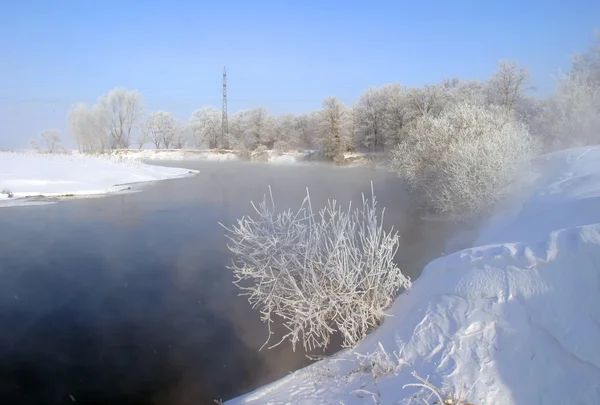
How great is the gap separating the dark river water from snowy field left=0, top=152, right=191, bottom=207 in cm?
406

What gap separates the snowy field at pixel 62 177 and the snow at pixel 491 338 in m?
20.0

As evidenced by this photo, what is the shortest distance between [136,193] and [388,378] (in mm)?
23215

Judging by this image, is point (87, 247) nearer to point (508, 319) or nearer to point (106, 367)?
point (106, 367)

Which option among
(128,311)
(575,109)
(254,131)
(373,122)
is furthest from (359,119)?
(128,311)

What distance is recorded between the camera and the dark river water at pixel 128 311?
6895 mm

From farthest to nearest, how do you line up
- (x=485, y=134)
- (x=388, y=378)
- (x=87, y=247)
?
(x=485, y=134) → (x=87, y=247) → (x=388, y=378)

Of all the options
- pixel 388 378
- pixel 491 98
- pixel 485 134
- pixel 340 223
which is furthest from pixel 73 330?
pixel 491 98

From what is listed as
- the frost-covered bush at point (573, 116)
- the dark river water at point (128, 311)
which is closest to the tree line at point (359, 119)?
the frost-covered bush at point (573, 116)

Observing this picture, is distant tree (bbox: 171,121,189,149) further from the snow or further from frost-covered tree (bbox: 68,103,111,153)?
the snow

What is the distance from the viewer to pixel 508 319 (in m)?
5.31

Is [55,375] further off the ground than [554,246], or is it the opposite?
[554,246]

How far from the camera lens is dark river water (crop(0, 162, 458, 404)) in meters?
6.89

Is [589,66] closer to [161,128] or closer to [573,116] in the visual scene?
[573,116]

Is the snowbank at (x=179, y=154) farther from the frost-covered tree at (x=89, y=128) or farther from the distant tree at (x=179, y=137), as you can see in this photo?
the distant tree at (x=179, y=137)
